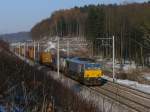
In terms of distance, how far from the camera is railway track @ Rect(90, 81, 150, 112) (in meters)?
31.9

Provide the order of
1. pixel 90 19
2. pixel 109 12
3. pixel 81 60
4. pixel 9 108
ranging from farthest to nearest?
1. pixel 109 12
2. pixel 90 19
3. pixel 81 60
4. pixel 9 108

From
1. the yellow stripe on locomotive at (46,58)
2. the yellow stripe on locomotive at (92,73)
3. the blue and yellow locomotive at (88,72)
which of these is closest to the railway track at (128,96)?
the blue and yellow locomotive at (88,72)

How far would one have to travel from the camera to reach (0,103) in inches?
736

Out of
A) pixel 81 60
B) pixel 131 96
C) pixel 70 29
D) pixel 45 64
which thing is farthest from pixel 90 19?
pixel 131 96

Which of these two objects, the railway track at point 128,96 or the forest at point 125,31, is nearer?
the railway track at point 128,96

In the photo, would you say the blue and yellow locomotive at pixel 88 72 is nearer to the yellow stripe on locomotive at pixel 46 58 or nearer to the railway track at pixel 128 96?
the railway track at pixel 128 96

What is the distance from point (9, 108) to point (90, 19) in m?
104

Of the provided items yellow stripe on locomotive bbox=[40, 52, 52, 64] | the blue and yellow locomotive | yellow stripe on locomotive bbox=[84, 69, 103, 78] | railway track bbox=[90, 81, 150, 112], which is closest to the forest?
yellow stripe on locomotive bbox=[40, 52, 52, 64]

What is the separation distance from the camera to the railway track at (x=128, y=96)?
31892 mm

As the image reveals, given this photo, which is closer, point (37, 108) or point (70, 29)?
point (37, 108)

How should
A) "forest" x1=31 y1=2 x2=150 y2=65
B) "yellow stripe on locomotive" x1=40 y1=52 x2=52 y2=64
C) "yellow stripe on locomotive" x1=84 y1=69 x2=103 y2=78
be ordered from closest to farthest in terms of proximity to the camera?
"yellow stripe on locomotive" x1=84 y1=69 x2=103 y2=78
"yellow stripe on locomotive" x1=40 y1=52 x2=52 y2=64
"forest" x1=31 y1=2 x2=150 y2=65

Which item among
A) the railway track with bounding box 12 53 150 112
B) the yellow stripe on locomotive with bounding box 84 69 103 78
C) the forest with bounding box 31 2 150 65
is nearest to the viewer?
the railway track with bounding box 12 53 150 112

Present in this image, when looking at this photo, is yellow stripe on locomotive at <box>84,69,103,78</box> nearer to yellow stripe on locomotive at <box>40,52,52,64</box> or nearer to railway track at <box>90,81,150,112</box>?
railway track at <box>90,81,150,112</box>

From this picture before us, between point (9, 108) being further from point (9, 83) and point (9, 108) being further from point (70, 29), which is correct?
point (70, 29)
